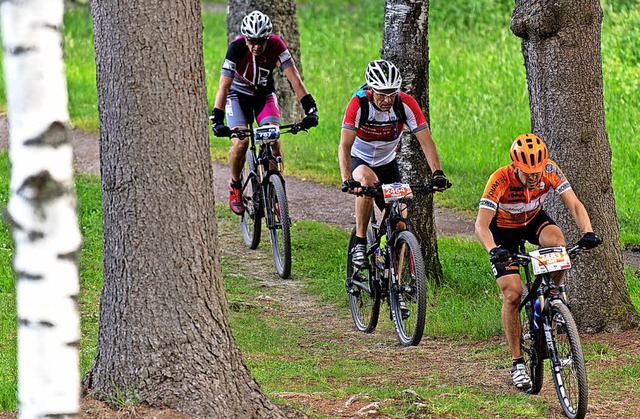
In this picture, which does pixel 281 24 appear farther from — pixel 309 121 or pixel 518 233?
pixel 518 233

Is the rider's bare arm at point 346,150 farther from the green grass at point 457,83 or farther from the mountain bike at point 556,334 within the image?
the green grass at point 457,83

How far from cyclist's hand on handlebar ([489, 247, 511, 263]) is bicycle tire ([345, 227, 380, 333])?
1.84 meters

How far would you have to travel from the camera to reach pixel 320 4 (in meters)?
26.6

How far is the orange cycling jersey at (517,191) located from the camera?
6.58 metres

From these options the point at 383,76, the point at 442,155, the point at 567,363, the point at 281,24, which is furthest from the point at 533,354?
the point at 281,24

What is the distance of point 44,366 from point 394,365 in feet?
14.6

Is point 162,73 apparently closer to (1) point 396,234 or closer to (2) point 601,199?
(1) point 396,234

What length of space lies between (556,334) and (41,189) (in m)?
4.13

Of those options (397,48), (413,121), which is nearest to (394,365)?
(413,121)

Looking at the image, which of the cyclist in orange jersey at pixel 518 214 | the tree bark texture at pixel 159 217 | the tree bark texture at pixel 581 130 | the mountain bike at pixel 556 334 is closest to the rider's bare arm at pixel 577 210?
the cyclist in orange jersey at pixel 518 214

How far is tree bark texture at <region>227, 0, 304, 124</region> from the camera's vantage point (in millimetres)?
14531

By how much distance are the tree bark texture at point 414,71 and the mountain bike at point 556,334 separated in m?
2.48

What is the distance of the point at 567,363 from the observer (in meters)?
6.15

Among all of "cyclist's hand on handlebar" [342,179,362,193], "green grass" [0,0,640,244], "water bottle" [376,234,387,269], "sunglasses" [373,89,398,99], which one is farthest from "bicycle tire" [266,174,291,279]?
"green grass" [0,0,640,244]
